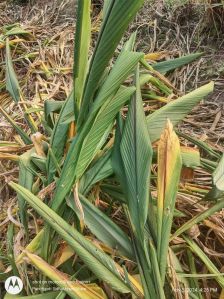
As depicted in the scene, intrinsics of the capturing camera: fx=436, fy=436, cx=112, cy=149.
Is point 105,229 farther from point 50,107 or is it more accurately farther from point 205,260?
point 50,107

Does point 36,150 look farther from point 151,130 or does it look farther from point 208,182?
point 208,182

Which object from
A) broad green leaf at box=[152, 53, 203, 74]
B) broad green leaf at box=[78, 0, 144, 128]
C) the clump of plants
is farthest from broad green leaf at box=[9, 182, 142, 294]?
broad green leaf at box=[152, 53, 203, 74]

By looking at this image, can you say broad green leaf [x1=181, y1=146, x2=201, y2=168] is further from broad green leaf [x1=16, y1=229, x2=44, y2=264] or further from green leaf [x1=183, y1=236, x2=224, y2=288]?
broad green leaf [x1=16, y1=229, x2=44, y2=264]

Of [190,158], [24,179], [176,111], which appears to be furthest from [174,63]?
[24,179]

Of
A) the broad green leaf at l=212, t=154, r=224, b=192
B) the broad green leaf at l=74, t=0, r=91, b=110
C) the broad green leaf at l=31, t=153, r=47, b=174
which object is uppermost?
the broad green leaf at l=74, t=0, r=91, b=110

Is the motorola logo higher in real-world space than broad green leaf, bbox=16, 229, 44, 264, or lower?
lower

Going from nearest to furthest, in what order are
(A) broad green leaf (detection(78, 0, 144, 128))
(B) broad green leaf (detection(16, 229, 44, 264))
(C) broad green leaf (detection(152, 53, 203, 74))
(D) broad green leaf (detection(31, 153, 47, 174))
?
(A) broad green leaf (detection(78, 0, 144, 128)) → (B) broad green leaf (detection(16, 229, 44, 264)) → (D) broad green leaf (detection(31, 153, 47, 174)) → (C) broad green leaf (detection(152, 53, 203, 74))

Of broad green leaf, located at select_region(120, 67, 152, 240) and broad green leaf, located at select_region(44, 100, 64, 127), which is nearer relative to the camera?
broad green leaf, located at select_region(120, 67, 152, 240)
